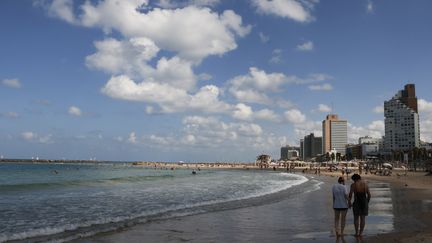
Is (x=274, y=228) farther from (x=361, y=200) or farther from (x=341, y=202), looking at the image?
(x=361, y=200)

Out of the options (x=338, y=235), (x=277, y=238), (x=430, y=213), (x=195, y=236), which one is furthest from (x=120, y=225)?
(x=430, y=213)

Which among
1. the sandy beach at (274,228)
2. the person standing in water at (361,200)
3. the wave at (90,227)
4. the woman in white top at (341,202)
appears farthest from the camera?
the wave at (90,227)

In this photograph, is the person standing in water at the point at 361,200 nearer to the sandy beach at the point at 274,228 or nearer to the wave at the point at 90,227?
the sandy beach at the point at 274,228

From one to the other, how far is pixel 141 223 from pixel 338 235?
25.5ft

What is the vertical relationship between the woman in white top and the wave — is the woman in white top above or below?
above

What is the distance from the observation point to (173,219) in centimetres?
1808

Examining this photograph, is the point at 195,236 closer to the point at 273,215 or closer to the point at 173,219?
the point at 173,219

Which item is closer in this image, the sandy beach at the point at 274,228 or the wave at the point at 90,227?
the sandy beach at the point at 274,228

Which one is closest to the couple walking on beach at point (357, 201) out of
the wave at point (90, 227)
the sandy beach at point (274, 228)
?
the sandy beach at point (274, 228)

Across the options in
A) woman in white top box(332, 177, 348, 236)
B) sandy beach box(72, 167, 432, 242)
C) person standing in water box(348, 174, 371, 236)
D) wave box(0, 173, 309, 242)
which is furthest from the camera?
wave box(0, 173, 309, 242)

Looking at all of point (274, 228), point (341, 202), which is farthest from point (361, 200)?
point (274, 228)

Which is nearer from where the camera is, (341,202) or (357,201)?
(357,201)

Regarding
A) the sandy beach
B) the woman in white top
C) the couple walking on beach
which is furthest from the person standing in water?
the sandy beach

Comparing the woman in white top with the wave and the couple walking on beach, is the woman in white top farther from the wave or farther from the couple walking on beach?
the wave
